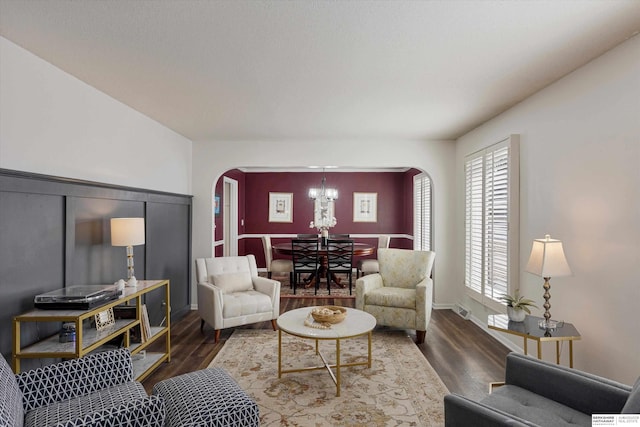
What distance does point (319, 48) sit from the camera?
2.30 meters

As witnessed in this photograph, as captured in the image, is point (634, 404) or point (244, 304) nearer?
point (634, 404)

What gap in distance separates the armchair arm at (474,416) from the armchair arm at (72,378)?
1744 millimetres

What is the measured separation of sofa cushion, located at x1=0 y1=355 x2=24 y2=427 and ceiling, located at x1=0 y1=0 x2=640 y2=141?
1.77 meters

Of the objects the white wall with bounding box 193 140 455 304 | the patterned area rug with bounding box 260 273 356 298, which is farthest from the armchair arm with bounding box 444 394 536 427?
the patterned area rug with bounding box 260 273 356 298

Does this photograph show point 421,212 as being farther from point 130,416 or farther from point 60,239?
point 130,416

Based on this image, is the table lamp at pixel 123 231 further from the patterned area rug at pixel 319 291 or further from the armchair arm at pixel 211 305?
the patterned area rug at pixel 319 291

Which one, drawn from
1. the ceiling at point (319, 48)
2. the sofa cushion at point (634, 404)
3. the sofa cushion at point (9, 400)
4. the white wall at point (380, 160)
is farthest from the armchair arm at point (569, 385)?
the white wall at point (380, 160)

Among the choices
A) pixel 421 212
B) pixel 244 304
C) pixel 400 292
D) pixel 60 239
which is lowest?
pixel 244 304

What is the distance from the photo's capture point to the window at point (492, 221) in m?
3.46

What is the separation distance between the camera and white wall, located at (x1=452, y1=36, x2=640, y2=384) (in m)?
2.19

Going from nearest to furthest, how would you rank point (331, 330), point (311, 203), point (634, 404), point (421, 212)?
point (634, 404)
point (331, 330)
point (421, 212)
point (311, 203)

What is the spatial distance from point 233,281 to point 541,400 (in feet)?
10.6

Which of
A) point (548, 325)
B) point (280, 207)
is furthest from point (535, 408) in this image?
point (280, 207)

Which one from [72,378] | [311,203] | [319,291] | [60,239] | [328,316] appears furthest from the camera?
[311,203]
